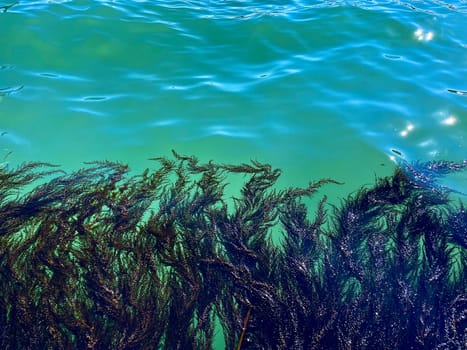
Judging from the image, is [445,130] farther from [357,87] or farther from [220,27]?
[220,27]

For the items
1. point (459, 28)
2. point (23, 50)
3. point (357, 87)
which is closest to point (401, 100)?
point (357, 87)

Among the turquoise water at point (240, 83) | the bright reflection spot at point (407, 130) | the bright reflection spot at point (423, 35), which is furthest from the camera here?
the bright reflection spot at point (423, 35)

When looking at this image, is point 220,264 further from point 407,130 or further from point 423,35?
point 423,35

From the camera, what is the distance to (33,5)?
19.0 feet

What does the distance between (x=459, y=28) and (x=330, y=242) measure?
4.52m

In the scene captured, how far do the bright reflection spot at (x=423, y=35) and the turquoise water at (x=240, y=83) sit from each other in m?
0.02

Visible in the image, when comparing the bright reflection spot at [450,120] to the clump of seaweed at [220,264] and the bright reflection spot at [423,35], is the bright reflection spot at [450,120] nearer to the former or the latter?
the clump of seaweed at [220,264]

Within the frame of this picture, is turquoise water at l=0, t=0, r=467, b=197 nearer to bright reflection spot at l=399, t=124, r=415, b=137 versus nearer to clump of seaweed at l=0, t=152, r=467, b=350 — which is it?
bright reflection spot at l=399, t=124, r=415, b=137

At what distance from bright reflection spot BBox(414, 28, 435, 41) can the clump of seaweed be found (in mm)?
2943

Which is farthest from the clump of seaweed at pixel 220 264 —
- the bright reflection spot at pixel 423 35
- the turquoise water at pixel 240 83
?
the bright reflection spot at pixel 423 35

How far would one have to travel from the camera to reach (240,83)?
4.85 meters

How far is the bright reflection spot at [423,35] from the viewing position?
5618mm

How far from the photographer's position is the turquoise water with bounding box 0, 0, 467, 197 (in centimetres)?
407

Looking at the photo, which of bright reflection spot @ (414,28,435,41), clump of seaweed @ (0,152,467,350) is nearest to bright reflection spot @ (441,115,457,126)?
clump of seaweed @ (0,152,467,350)
